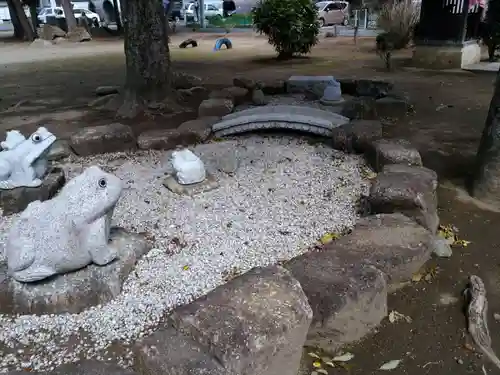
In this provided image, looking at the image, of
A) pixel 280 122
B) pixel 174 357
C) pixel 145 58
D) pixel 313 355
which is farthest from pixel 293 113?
pixel 174 357

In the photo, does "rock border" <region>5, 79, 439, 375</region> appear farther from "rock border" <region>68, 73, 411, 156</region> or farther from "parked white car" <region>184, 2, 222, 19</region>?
"parked white car" <region>184, 2, 222, 19</region>

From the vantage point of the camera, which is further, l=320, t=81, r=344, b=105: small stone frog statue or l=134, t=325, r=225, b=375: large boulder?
l=320, t=81, r=344, b=105: small stone frog statue


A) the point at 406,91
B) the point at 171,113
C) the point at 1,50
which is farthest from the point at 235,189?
the point at 1,50

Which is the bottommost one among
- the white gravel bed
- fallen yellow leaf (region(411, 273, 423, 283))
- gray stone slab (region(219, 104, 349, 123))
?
fallen yellow leaf (region(411, 273, 423, 283))

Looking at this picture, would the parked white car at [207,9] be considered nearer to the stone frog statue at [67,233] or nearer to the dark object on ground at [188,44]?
the dark object on ground at [188,44]

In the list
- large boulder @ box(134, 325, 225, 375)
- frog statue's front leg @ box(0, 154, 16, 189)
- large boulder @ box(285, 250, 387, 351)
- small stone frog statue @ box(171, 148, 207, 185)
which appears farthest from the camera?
small stone frog statue @ box(171, 148, 207, 185)

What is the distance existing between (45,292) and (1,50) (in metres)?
17.1

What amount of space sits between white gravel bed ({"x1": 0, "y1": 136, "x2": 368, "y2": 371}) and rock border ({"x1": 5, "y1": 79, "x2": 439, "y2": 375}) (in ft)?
0.95

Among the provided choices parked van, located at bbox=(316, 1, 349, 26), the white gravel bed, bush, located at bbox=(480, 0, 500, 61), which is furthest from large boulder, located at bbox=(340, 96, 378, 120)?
parked van, located at bbox=(316, 1, 349, 26)

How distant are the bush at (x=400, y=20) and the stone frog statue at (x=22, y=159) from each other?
35.6 ft

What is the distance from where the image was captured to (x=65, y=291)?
7.82ft

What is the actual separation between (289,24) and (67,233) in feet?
34.3

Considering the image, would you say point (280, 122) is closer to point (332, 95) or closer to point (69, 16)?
point (332, 95)

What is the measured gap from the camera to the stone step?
190 inches
